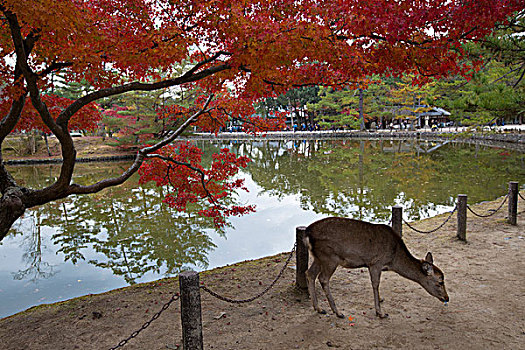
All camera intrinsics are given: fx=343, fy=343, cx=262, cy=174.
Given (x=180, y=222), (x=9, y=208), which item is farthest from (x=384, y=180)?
(x=9, y=208)

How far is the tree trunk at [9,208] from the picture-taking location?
429 centimetres

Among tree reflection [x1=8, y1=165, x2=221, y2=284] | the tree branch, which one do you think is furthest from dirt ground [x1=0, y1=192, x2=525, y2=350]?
the tree branch

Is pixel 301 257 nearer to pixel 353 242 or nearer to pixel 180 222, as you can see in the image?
pixel 353 242

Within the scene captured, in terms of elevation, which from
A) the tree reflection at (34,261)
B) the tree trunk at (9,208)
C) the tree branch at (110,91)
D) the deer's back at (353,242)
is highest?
the tree branch at (110,91)

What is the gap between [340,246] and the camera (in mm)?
4109

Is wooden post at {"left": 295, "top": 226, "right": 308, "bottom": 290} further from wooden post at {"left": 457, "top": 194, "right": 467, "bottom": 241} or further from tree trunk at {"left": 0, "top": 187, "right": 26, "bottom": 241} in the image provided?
wooden post at {"left": 457, "top": 194, "right": 467, "bottom": 241}

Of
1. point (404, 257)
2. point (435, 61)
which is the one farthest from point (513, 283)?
point (435, 61)

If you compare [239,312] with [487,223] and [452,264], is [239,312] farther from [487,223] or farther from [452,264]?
[487,223]

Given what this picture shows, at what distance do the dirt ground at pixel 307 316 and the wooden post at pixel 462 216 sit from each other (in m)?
0.69

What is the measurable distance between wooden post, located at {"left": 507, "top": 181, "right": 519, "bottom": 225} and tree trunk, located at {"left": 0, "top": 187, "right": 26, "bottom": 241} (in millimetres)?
8704

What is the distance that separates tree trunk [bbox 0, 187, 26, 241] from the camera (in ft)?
14.1

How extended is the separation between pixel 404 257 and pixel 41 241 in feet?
30.9

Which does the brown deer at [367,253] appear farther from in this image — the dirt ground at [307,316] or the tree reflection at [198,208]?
the tree reflection at [198,208]

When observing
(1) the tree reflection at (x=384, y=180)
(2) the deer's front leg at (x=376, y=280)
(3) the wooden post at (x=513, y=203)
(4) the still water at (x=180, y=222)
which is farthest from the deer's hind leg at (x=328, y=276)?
(1) the tree reflection at (x=384, y=180)
